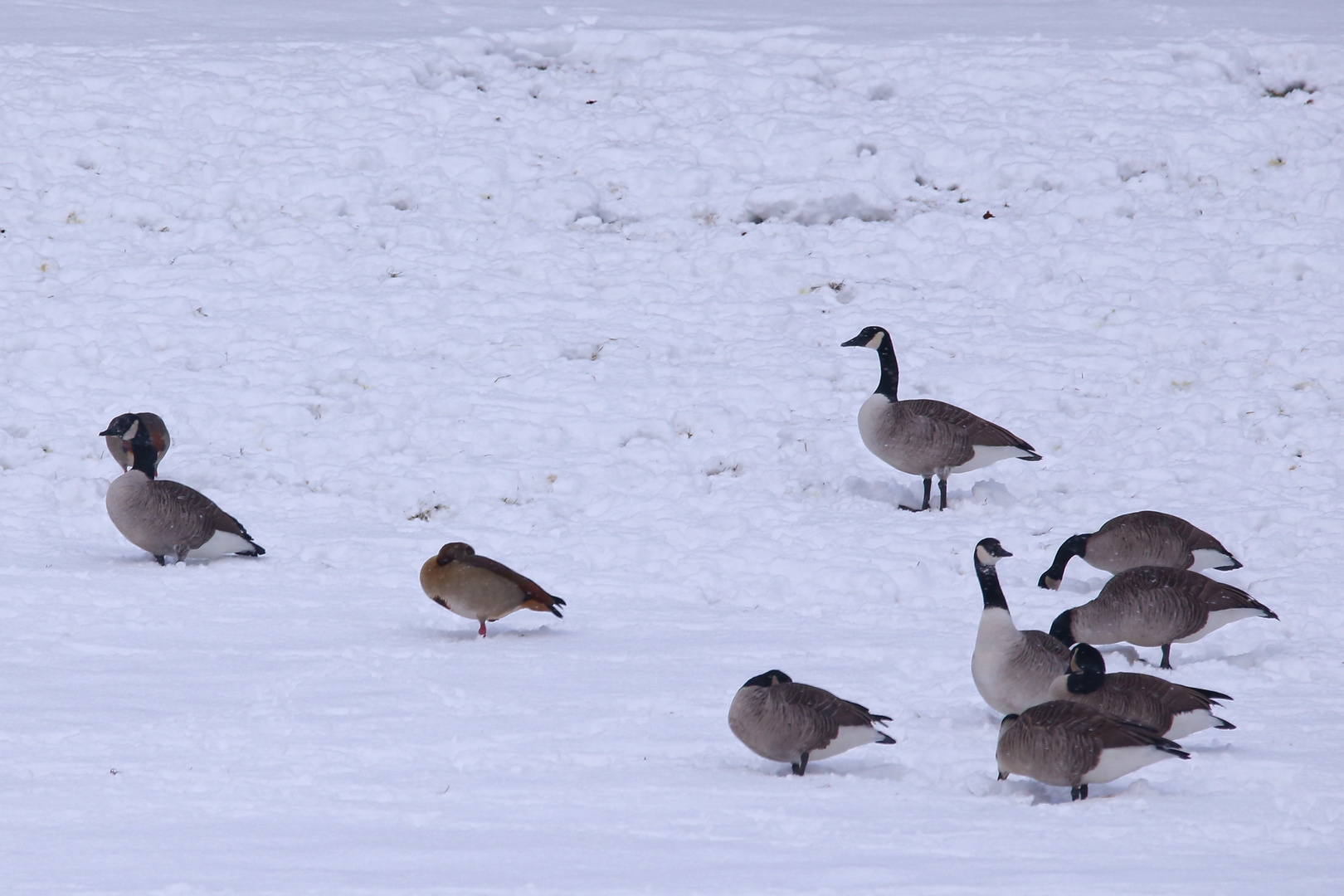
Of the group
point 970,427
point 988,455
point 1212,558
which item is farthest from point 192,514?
point 1212,558

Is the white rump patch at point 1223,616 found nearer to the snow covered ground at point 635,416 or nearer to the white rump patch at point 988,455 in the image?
the snow covered ground at point 635,416

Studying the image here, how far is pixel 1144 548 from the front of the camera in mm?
8586

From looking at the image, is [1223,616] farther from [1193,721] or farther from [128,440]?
[128,440]

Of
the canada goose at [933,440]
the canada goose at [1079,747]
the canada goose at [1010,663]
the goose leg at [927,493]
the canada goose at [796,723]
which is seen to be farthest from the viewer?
the goose leg at [927,493]

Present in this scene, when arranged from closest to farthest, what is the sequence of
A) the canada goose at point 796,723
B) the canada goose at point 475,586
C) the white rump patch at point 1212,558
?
1. the canada goose at point 796,723
2. the canada goose at point 475,586
3. the white rump patch at point 1212,558

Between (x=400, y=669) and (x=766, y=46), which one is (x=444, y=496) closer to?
(x=400, y=669)

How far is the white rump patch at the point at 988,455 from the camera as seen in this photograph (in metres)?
10.3

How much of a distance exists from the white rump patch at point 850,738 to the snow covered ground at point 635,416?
267mm

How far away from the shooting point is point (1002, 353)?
12.5 m

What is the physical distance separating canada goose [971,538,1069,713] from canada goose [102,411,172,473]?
6095 millimetres

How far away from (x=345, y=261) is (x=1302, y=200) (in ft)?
35.4

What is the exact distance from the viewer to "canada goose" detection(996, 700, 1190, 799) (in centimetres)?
525

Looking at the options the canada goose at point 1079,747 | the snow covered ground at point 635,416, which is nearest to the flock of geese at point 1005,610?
the canada goose at point 1079,747

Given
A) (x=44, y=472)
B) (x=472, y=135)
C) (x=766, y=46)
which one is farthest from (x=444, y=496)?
(x=766, y=46)
